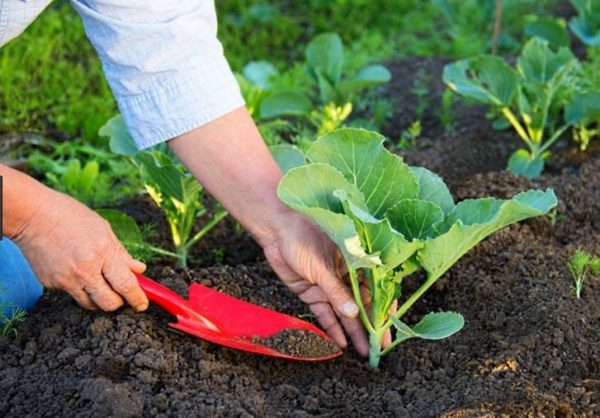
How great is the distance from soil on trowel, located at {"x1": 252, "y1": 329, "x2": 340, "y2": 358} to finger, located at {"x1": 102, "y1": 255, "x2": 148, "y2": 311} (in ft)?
1.02

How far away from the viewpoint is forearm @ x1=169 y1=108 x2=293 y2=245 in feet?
8.21

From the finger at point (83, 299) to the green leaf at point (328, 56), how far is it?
181cm

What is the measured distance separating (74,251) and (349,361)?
0.74 m

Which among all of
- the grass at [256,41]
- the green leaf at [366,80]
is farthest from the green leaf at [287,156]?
the grass at [256,41]

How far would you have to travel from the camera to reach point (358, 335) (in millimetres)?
2662

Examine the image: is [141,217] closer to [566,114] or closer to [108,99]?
[108,99]

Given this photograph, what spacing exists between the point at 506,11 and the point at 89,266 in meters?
3.49

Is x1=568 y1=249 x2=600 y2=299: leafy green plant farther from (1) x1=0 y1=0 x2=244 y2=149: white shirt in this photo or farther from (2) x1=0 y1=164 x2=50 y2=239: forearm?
(2) x1=0 y1=164 x2=50 y2=239: forearm

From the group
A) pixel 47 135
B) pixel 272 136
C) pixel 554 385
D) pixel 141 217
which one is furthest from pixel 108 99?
pixel 554 385

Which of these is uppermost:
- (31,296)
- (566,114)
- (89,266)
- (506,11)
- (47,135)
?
(89,266)

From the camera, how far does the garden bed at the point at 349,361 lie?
7.61 feet

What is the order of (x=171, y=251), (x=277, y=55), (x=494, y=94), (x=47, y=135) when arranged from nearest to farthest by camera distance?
(x=171, y=251)
(x=494, y=94)
(x=47, y=135)
(x=277, y=55)

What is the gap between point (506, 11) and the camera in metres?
5.32

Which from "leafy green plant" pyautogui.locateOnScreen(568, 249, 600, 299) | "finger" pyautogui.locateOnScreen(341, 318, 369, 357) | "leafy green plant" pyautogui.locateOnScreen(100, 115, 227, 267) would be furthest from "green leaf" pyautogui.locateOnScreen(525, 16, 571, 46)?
"finger" pyautogui.locateOnScreen(341, 318, 369, 357)
